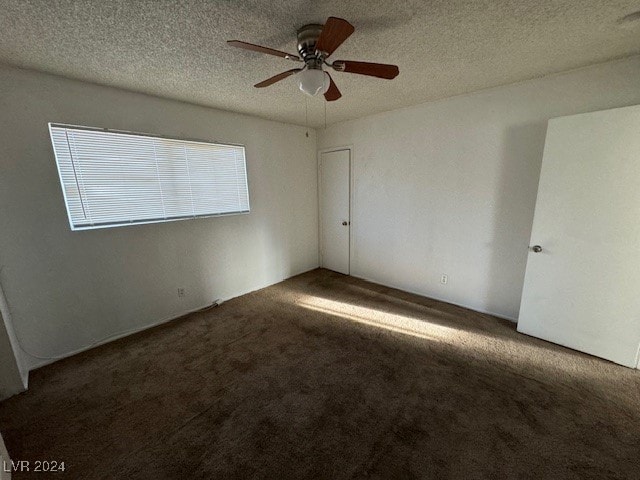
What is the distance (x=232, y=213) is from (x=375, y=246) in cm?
215

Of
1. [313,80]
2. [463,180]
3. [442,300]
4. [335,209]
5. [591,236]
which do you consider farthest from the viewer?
[335,209]

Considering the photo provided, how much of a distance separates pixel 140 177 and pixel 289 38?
2.02 m

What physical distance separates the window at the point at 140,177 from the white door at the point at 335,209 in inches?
57.5

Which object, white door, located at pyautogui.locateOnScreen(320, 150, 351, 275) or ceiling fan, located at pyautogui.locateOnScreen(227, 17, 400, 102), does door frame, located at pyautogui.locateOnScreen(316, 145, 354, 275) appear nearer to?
white door, located at pyautogui.locateOnScreen(320, 150, 351, 275)

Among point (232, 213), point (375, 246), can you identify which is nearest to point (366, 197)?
point (375, 246)

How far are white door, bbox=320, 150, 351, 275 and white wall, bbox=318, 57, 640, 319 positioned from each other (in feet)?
0.75

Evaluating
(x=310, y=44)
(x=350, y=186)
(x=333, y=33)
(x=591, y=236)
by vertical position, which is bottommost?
(x=591, y=236)

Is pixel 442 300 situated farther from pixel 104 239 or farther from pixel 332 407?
pixel 104 239

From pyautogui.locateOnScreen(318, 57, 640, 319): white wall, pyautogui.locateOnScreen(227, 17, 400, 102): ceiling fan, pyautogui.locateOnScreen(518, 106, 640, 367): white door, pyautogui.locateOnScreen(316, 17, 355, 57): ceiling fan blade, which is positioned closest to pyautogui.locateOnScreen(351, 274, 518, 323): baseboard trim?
pyautogui.locateOnScreen(318, 57, 640, 319): white wall

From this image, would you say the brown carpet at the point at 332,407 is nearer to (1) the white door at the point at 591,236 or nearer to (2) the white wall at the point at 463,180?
(1) the white door at the point at 591,236

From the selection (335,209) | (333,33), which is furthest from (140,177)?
(335,209)

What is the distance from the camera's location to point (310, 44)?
156 centimetres

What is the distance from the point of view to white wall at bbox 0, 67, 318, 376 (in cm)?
199

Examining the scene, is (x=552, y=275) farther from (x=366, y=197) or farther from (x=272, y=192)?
(x=272, y=192)
